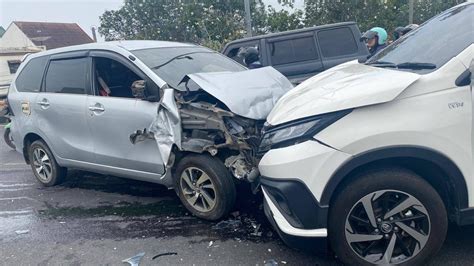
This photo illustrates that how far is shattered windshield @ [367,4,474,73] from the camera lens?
9.50 feet

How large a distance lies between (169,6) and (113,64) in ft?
95.7

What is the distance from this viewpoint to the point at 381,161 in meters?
2.77

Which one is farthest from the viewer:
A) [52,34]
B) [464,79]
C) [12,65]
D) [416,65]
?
[52,34]

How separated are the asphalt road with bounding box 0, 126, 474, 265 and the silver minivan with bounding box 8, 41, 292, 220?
306mm

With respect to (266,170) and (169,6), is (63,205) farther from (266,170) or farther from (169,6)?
(169,6)

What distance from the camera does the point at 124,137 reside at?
4.41 m

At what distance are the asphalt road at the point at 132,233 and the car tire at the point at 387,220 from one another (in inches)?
13.9

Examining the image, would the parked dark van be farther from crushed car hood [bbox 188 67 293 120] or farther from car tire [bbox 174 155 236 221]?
car tire [bbox 174 155 236 221]

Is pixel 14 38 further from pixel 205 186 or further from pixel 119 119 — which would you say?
pixel 205 186

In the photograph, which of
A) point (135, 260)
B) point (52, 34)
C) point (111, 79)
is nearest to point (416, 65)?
point (135, 260)

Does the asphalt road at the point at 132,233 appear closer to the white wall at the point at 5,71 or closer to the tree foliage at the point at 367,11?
the tree foliage at the point at 367,11

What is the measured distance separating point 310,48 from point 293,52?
13.1 inches

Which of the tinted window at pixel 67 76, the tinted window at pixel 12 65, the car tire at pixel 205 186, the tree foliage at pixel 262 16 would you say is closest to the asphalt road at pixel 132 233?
the car tire at pixel 205 186

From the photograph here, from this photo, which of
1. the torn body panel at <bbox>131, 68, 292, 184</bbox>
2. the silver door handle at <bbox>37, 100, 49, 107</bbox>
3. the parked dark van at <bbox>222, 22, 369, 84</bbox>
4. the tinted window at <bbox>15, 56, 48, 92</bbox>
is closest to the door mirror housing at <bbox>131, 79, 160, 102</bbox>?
the torn body panel at <bbox>131, 68, 292, 184</bbox>
